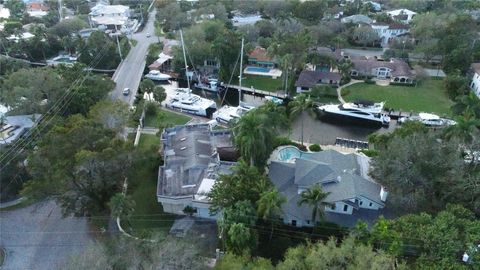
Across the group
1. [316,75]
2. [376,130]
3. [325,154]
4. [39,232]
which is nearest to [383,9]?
[316,75]

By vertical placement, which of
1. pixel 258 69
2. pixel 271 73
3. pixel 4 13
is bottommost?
pixel 271 73

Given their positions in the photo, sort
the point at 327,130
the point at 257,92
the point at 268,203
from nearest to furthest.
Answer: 1. the point at 268,203
2. the point at 327,130
3. the point at 257,92

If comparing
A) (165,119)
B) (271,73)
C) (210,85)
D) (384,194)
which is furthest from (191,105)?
(384,194)

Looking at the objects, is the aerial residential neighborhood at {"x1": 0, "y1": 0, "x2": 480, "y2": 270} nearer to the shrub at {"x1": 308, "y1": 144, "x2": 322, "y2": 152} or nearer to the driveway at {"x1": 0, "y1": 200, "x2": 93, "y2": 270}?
the driveway at {"x1": 0, "y1": 200, "x2": 93, "y2": 270}

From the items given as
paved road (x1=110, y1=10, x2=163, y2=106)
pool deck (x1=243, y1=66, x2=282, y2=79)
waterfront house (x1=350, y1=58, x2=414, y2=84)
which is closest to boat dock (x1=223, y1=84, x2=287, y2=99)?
pool deck (x1=243, y1=66, x2=282, y2=79)

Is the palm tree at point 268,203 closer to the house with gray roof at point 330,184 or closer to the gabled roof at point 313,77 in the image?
the house with gray roof at point 330,184

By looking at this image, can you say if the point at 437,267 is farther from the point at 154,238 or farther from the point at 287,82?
the point at 287,82

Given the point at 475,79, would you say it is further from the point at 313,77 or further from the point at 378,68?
the point at 313,77
